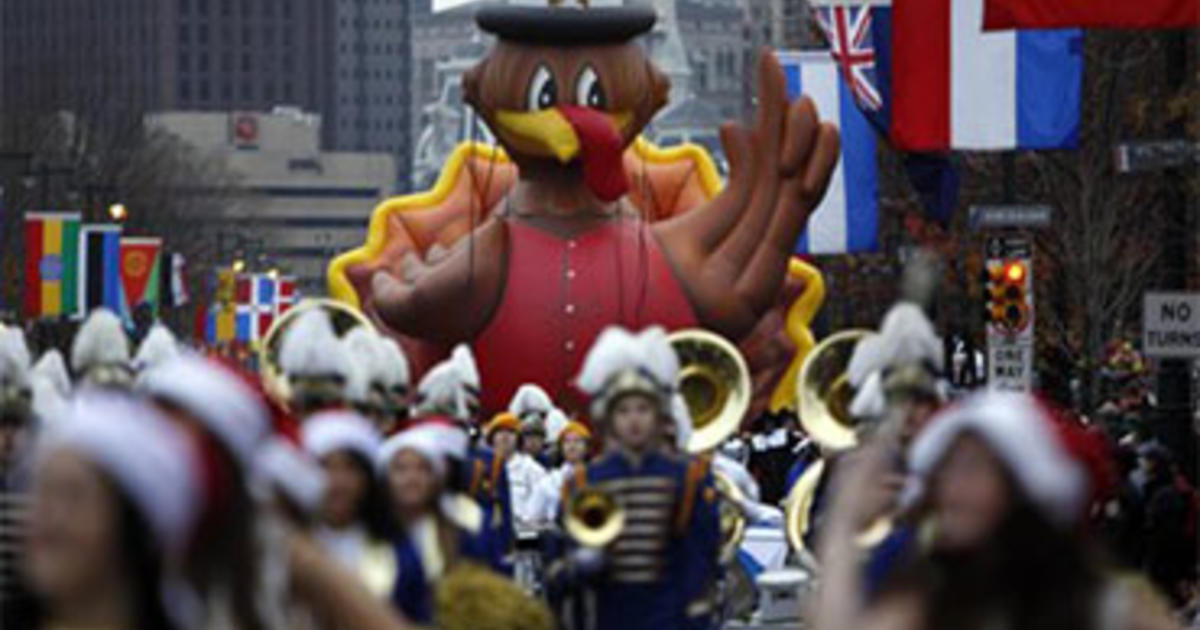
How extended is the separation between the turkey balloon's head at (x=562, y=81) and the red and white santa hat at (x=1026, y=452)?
25.4 m

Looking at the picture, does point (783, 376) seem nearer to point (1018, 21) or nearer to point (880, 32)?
point (880, 32)

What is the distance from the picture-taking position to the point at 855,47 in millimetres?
32156

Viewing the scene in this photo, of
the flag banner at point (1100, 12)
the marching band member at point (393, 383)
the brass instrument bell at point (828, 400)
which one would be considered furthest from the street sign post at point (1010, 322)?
the marching band member at point (393, 383)

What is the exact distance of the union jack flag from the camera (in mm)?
31266

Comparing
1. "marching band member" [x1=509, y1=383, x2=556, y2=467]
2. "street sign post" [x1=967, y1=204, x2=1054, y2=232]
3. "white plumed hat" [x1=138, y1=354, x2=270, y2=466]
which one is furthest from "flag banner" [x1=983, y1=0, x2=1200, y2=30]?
"white plumed hat" [x1=138, y1=354, x2=270, y2=466]

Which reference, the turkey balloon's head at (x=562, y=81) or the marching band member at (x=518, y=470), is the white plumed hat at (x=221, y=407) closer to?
the marching band member at (x=518, y=470)

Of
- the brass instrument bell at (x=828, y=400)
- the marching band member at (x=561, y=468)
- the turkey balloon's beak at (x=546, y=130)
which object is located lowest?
the marching band member at (x=561, y=468)

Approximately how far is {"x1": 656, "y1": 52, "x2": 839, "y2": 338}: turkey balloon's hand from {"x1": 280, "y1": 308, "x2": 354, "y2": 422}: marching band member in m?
19.4

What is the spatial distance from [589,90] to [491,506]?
15.4 metres

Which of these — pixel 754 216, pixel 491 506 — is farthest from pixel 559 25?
pixel 491 506

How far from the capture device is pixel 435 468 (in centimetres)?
1098

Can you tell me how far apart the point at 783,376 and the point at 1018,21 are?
10590 mm

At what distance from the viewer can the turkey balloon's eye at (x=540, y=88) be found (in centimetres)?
3212

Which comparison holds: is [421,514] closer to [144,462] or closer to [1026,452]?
[1026,452]
